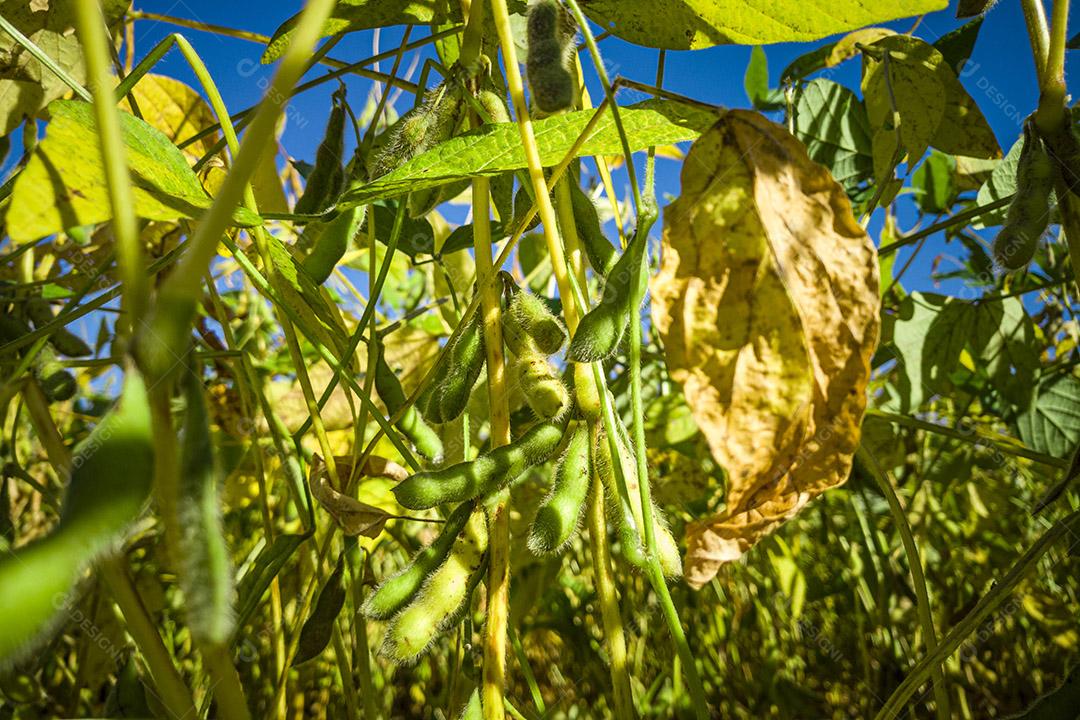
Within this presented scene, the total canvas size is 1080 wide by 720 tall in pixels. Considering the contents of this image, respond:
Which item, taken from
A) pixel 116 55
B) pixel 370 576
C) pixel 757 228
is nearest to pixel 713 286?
pixel 757 228

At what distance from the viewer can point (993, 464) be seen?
1388 mm

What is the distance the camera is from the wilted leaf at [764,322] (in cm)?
40

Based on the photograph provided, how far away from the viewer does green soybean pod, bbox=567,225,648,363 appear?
15.5 inches

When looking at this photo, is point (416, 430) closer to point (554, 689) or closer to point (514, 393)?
point (514, 393)

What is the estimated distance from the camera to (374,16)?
2.03 feet

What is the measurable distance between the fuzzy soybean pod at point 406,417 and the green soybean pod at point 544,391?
6.5 inches

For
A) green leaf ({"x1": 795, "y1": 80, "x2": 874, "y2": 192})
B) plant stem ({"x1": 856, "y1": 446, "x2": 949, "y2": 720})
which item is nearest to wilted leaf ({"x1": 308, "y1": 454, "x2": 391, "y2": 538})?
plant stem ({"x1": 856, "y1": 446, "x2": 949, "y2": 720})

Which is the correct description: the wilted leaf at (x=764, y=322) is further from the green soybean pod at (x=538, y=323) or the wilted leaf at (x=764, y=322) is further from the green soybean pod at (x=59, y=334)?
the green soybean pod at (x=59, y=334)

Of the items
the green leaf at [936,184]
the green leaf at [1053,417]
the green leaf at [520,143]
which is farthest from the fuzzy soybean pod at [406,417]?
the green leaf at [936,184]

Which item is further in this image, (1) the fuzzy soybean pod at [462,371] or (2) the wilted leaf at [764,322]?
(1) the fuzzy soybean pod at [462,371]

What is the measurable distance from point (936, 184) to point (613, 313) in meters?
1.08

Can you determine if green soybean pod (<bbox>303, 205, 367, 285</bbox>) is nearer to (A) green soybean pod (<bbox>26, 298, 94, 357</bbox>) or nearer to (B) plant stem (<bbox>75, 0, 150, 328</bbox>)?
(B) plant stem (<bbox>75, 0, 150, 328</bbox>)

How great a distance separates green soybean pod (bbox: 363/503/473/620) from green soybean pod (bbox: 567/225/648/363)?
14cm

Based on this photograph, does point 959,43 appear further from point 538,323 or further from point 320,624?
point 320,624
